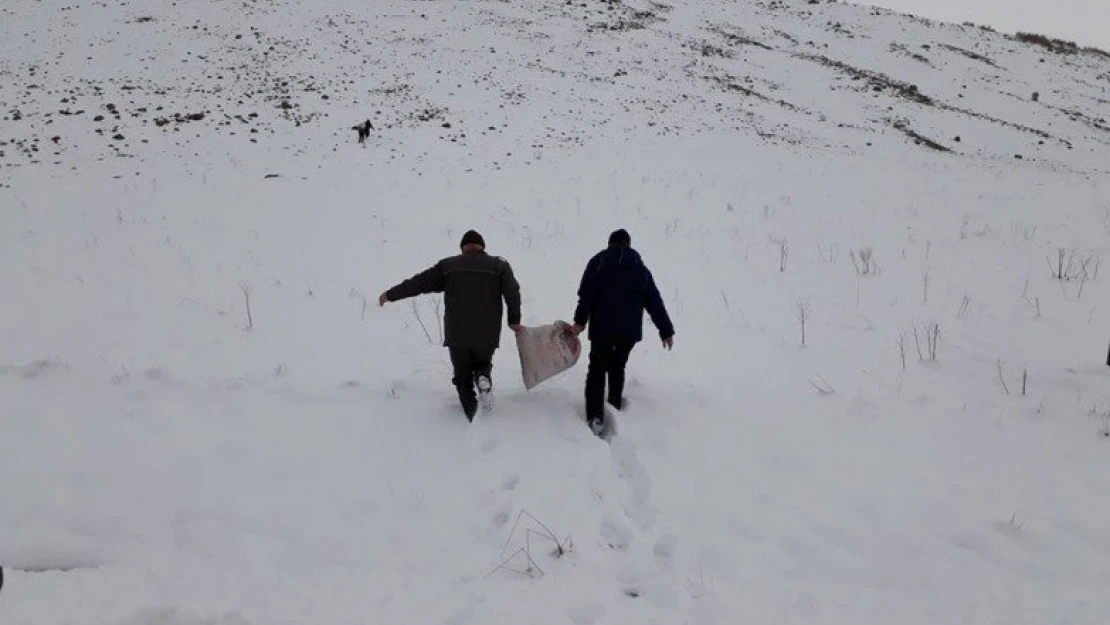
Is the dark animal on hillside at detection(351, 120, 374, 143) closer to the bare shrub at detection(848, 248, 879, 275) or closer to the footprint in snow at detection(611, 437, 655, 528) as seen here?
the bare shrub at detection(848, 248, 879, 275)

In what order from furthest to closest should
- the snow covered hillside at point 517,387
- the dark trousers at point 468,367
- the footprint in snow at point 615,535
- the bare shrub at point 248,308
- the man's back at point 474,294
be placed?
the bare shrub at point 248,308 → the dark trousers at point 468,367 → the man's back at point 474,294 → the footprint in snow at point 615,535 → the snow covered hillside at point 517,387

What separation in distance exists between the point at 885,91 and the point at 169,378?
3099 cm

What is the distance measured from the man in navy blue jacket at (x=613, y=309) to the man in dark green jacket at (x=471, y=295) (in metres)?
0.66

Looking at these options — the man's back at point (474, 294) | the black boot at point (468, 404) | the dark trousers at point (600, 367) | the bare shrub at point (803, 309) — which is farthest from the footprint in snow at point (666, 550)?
the bare shrub at point (803, 309)

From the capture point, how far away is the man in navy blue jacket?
5289 mm

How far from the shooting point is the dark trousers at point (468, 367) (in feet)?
17.5

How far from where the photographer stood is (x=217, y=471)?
4727mm

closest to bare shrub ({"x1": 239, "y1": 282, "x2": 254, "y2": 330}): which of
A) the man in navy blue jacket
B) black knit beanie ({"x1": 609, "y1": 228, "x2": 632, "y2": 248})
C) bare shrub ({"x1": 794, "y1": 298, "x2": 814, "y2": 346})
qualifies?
the man in navy blue jacket

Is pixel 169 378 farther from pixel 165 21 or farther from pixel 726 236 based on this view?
pixel 165 21

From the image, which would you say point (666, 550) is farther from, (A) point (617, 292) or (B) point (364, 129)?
(B) point (364, 129)

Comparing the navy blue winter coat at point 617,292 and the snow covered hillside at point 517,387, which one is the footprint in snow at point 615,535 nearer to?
the snow covered hillside at point 517,387

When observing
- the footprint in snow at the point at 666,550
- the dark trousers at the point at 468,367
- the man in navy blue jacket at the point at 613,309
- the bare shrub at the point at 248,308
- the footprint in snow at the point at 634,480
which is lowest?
the bare shrub at the point at 248,308

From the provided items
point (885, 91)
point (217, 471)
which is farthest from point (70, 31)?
point (885, 91)

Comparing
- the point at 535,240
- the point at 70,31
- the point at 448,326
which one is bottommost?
the point at 535,240
